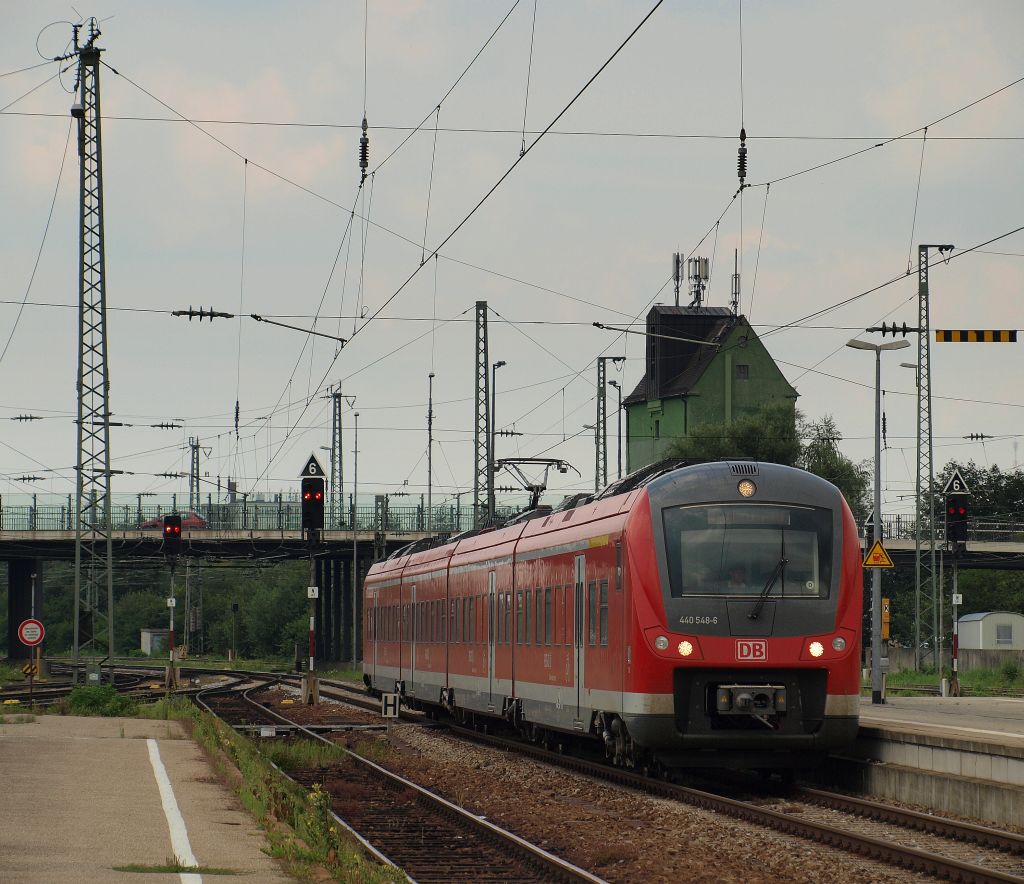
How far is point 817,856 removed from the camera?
43.2 feet

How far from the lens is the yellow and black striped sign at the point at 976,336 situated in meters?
30.4

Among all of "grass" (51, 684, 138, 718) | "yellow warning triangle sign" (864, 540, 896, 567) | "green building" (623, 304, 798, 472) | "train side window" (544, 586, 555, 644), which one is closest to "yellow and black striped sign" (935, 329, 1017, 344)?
"yellow warning triangle sign" (864, 540, 896, 567)

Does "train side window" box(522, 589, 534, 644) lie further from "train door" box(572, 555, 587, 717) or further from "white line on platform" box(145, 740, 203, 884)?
"white line on platform" box(145, 740, 203, 884)

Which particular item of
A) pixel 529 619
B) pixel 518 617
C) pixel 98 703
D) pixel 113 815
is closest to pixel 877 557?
pixel 518 617

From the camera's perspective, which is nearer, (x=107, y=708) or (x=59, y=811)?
(x=59, y=811)

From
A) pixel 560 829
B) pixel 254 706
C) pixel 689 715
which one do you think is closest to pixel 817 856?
pixel 560 829

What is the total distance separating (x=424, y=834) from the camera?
15.3 m

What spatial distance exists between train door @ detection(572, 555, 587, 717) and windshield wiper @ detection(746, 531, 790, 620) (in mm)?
3068

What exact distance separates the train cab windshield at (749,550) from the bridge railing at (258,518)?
2223 inches

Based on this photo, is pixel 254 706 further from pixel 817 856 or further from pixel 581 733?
pixel 817 856

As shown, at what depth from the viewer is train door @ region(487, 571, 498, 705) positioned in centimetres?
2627

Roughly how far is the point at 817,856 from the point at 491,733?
16890 mm

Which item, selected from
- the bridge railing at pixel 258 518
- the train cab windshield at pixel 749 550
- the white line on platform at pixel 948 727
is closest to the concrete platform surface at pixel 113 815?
the train cab windshield at pixel 749 550

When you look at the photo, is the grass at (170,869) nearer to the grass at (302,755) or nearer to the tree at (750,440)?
the grass at (302,755)
